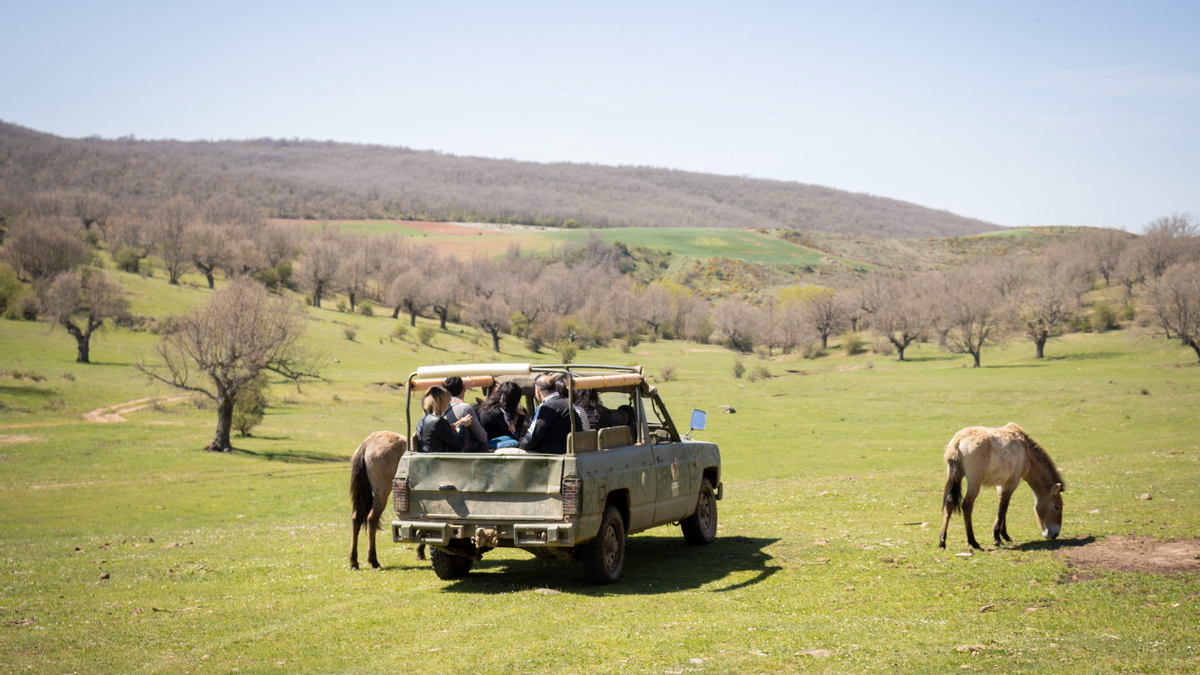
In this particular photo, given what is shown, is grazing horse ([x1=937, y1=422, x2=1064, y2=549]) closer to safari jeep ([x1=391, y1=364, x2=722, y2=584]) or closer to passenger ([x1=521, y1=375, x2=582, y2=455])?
safari jeep ([x1=391, y1=364, x2=722, y2=584])

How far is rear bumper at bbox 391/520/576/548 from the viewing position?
10.2 m

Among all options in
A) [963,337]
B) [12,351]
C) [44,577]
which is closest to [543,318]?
[963,337]

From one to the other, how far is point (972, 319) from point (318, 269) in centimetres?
8809

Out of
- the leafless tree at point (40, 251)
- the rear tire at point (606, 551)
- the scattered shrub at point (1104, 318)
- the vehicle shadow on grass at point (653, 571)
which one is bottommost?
the vehicle shadow on grass at point (653, 571)

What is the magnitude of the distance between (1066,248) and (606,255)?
93616mm

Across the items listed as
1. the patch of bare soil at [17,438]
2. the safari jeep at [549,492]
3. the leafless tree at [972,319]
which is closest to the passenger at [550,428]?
the safari jeep at [549,492]

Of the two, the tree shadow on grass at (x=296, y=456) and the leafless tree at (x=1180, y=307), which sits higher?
the leafless tree at (x=1180, y=307)

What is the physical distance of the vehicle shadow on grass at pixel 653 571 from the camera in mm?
11172

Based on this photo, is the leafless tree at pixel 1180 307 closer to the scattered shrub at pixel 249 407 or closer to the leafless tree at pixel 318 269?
the scattered shrub at pixel 249 407

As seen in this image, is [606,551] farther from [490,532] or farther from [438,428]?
[438,428]

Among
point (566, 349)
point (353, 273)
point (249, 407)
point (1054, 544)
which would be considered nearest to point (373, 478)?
point (1054, 544)

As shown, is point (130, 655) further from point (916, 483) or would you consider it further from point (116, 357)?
point (116, 357)

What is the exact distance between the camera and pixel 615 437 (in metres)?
11.8

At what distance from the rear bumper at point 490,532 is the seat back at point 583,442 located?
0.97 meters
